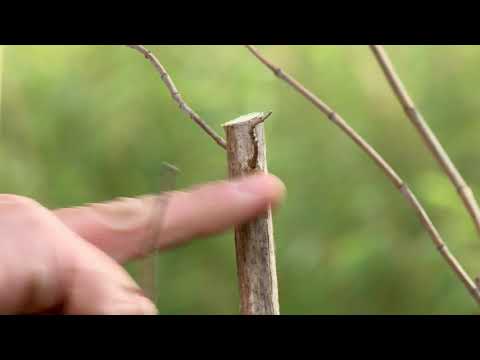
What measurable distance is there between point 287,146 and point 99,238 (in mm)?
1925

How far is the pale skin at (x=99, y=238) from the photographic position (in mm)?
330

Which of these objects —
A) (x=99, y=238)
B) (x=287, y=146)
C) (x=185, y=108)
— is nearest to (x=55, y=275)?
→ (x=99, y=238)

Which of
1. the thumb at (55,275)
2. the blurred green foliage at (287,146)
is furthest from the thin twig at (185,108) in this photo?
the blurred green foliage at (287,146)

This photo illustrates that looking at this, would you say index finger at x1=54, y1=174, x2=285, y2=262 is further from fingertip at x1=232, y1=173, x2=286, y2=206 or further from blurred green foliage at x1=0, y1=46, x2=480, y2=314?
blurred green foliage at x1=0, y1=46, x2=480, y2=314

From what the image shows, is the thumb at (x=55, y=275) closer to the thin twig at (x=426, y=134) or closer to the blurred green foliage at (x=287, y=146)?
the thin twig at (x=426, y=134)

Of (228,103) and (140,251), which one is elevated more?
(228,103)

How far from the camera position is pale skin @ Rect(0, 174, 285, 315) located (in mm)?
330

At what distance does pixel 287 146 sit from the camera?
229 cm

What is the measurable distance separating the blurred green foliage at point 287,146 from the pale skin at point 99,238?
174cm

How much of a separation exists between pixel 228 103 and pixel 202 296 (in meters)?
0.65
